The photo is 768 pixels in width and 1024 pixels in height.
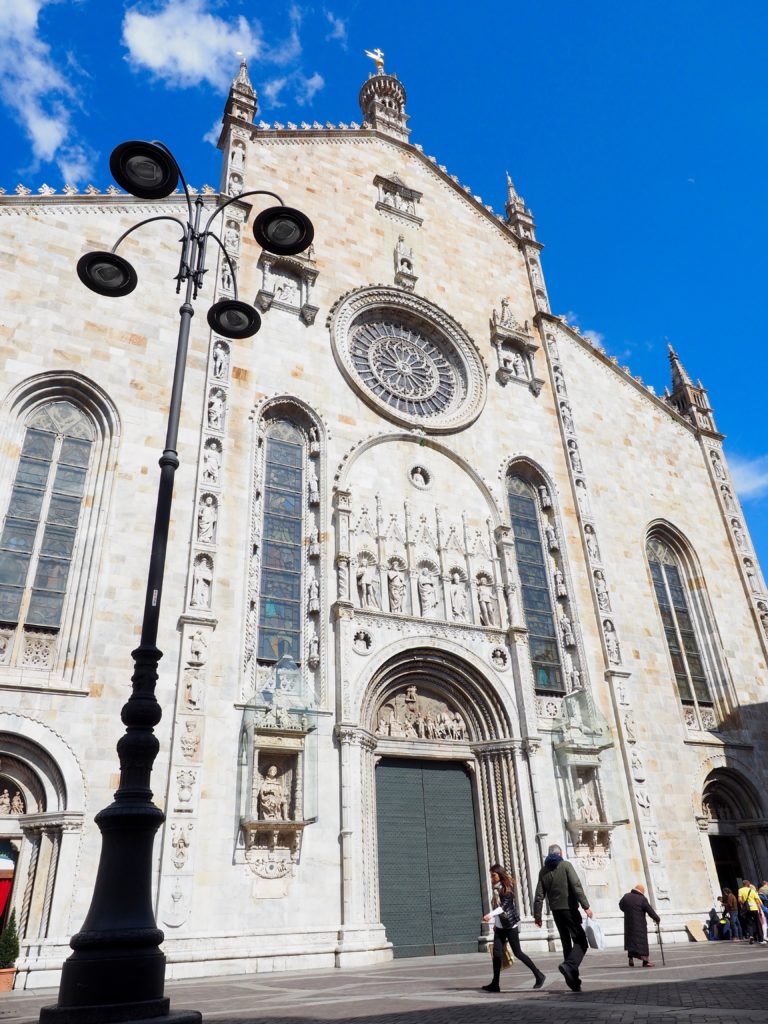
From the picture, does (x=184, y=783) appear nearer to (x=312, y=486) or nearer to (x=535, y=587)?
(x=312, y=486)

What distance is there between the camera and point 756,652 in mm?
24094

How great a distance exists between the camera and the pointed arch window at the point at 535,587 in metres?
20.1

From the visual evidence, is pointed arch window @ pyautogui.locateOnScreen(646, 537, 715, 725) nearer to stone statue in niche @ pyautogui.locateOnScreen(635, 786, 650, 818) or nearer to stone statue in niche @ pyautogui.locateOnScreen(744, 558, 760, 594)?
stone statue in niche @ pyautogui.locateOnScreen(744, 558, 760, 594)

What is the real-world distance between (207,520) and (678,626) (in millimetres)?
15052

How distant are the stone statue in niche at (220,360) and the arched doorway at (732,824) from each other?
16.9m

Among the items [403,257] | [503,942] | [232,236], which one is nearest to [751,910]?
[503,942]

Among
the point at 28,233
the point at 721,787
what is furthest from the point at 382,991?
the point at 28,233

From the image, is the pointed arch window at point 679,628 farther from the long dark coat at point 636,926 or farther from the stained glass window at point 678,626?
the long dark coat at point 636,926

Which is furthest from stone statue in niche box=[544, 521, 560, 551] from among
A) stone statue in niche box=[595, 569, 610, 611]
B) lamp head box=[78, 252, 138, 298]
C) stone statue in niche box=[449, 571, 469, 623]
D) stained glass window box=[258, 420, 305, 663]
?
lamp head box=[78, 252, 138, 298]

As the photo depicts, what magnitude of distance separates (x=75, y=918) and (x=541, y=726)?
11112 mm

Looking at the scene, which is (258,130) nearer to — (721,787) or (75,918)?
(75,918)

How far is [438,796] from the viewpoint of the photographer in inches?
699

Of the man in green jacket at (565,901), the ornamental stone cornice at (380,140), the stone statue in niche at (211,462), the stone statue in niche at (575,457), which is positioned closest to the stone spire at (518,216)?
the ornamental stone cornice at (380,140)

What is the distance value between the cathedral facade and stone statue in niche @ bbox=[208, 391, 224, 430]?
8 cm
